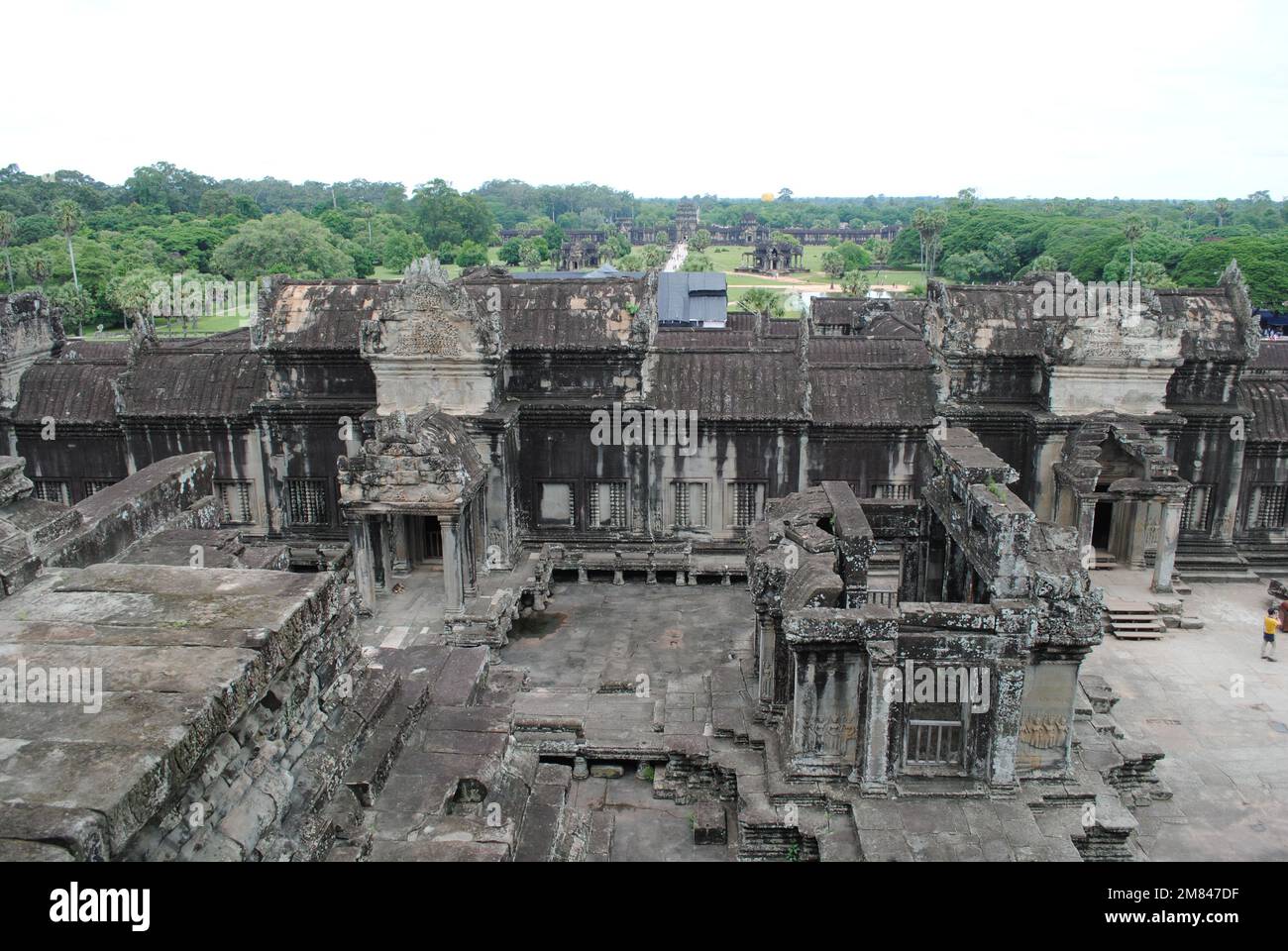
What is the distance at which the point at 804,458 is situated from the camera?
22812mm

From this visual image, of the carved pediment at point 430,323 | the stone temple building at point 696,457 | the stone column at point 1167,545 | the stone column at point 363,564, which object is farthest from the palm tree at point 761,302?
the stone column at point 363,564

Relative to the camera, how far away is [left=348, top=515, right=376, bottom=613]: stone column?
1972 cm

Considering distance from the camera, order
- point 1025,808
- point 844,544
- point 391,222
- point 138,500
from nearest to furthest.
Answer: point 138,500 < point 1025,808 < point 844,544 < point 391,222

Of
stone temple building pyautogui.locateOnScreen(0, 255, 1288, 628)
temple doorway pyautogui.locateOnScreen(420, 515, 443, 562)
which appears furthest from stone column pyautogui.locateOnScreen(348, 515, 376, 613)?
temple doorway pyautogui.locateOnScreen(420, 515, 443, 562)

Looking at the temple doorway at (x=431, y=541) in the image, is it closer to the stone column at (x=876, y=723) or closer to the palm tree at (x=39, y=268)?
the stone column at (x=876, y=723)

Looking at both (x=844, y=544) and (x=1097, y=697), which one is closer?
(x=844, y=544)

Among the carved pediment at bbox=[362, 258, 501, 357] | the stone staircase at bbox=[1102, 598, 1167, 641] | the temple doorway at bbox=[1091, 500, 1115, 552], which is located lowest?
the stone staircase at bbox=[1102, 598, 1167, 641]

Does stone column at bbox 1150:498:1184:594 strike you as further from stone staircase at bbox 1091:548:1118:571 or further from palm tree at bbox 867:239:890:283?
palm tree at bbox 867:239:890:283

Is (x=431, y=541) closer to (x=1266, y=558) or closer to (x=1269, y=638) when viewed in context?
(x=1269, y=638)

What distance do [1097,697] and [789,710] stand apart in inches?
243

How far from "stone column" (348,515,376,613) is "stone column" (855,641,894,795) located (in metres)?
11.4
